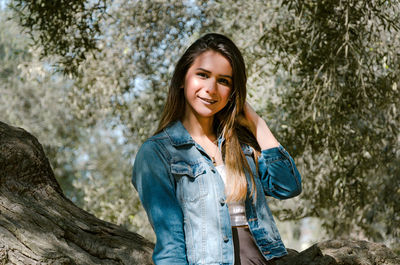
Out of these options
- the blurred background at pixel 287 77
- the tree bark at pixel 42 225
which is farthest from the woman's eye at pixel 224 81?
the blurred background at pixel 287 77

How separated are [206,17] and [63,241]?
586 cm

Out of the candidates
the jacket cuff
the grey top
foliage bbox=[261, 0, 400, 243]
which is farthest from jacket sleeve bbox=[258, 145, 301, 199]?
foliage bbox=[261, 0, 400, 243]

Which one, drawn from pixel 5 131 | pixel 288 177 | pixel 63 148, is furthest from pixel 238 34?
pixel 63 148

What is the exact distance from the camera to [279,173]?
2432 millimetres

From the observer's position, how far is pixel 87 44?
5.92 m

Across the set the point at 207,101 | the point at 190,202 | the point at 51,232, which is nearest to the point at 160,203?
the point at 190,202

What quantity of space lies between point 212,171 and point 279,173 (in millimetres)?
351

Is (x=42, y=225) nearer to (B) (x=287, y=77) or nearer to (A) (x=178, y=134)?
(A) (x=178, y=134)

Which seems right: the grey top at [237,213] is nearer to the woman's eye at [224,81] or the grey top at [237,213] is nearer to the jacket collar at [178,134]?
the jacket collar at [178,134]

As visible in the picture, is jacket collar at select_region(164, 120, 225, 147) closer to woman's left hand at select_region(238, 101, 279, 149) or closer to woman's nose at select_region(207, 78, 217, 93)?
woman's nose at select_region(207, 78, 217, 93)

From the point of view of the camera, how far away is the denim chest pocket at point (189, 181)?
86.4 inches

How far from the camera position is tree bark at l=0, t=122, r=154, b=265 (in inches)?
110

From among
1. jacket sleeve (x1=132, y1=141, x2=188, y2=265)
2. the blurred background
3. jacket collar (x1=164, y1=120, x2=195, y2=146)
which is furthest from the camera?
the blurred background

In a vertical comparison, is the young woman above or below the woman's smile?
below
